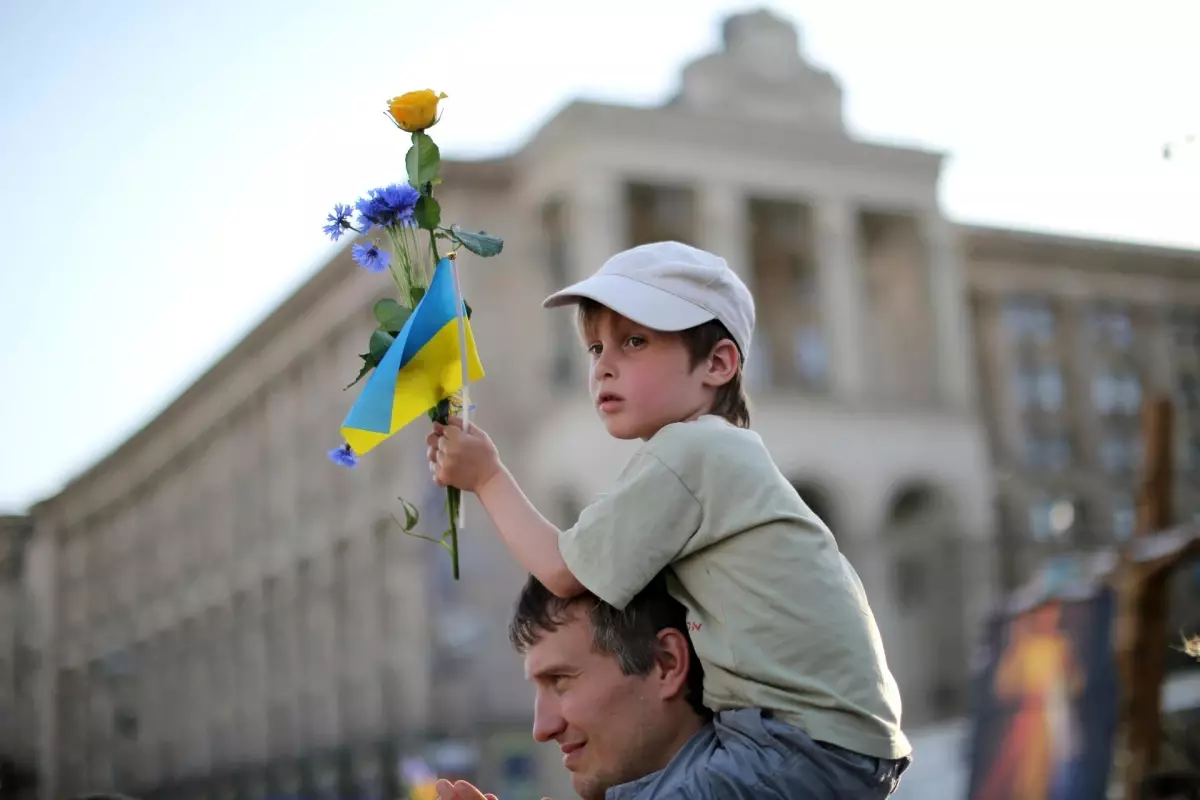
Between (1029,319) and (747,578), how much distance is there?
5362 cm

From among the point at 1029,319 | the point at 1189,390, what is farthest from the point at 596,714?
the point at 1189,390

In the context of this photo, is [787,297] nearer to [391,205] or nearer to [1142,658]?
[1142,658]

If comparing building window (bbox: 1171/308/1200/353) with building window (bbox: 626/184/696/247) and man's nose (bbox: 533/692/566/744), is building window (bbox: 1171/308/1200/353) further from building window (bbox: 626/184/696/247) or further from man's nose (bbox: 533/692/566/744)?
man's nose (bbox: 533/692/566/744)

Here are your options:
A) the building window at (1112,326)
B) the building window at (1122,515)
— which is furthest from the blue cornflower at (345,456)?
the building window at (1112,326)

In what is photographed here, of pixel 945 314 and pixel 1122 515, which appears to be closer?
pixel 945 314

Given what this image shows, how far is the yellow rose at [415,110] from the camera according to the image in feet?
11.7

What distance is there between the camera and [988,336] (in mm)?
54031

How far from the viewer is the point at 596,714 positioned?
10.8ft

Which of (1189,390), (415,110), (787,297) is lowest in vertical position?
(415,110)

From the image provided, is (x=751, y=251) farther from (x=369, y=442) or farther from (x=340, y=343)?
(x=369, y=442)

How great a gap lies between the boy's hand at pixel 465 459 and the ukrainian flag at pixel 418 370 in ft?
0.28

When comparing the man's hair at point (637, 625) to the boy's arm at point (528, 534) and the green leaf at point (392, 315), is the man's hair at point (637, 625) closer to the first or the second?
the boy's arm at point (528, 534)

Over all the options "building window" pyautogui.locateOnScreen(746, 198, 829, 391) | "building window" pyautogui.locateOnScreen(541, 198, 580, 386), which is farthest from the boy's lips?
"building window" pyautogui.locateOnScreen(746, 198, 829, 391)

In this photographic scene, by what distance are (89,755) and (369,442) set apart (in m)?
85.2
